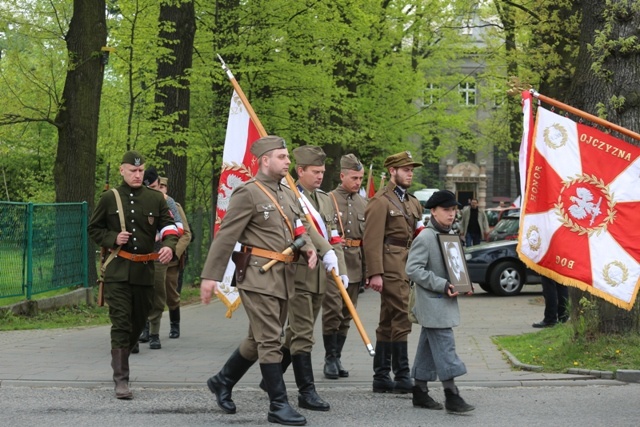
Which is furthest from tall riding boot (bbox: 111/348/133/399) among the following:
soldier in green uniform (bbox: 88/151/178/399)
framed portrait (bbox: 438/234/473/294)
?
framed portrait (bbox: 438/234/473/294)

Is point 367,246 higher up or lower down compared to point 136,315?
higher up

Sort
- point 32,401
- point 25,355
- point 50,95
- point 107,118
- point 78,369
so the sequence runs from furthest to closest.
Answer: point 107,118 < point 50,95 < point 25,355 < point 78,369 < point 32,401

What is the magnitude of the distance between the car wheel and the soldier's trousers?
39.3ft

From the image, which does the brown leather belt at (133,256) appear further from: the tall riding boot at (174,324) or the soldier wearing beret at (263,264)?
the tall riding boot at (174,324)

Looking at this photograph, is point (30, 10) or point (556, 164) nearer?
point (556, 164)

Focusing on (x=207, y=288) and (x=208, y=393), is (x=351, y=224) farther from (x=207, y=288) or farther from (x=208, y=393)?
(x=207, y=288)

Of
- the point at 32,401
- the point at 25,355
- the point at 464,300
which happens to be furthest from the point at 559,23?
the point at 32,401

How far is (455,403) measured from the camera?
822 centimetres

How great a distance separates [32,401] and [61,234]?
769cm

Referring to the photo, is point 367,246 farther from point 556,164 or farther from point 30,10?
point 30,10

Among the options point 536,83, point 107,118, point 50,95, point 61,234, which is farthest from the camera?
point 107,118

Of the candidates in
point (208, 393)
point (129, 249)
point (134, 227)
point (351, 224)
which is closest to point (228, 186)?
point (351, 224)

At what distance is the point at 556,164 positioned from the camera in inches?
376

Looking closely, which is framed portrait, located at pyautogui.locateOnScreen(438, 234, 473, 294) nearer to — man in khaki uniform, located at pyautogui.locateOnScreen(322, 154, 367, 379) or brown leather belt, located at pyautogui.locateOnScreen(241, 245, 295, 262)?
brown leather belt, located at pyautogui.locateOnScreen(241, 245, 295, 262)
